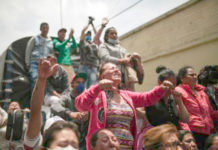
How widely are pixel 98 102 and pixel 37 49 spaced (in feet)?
12.0

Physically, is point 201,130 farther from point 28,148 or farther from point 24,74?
point 24,74

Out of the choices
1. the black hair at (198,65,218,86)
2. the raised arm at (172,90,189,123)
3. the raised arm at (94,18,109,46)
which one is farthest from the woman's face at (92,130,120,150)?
the raised arm at (94,18,109,46)

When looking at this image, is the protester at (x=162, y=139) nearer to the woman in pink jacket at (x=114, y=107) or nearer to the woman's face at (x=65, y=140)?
the woman in pink jacket at (x=114, y=107)

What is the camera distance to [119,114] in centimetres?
264

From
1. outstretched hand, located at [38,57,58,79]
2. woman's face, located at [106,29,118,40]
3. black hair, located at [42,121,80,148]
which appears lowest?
black hair, located at [42,121,80,148]

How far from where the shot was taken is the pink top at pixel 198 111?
128 inches

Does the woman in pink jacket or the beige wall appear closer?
the woman in pink jacket

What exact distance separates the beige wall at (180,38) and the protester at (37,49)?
446 centimetres

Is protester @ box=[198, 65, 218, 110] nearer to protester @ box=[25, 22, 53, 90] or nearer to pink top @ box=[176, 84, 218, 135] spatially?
pink top @ box=[176, 84, 218, 135]

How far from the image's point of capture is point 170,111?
10.0 ft

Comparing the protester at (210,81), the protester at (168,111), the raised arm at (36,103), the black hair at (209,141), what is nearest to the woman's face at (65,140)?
the raised arm at (36,103)

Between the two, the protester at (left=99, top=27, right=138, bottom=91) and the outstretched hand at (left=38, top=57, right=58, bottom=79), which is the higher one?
Answer: the protester at (left=99, top=27, right=138, bottom=91)

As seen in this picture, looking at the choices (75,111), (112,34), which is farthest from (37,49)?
(75,111)

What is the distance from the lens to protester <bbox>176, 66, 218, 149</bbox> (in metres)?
3.27
